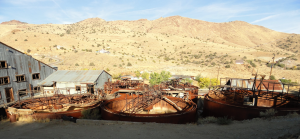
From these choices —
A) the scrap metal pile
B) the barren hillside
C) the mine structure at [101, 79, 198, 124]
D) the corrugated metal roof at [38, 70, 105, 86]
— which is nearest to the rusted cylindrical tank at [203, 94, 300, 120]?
the mine structure at [101, 79, 198, 124]

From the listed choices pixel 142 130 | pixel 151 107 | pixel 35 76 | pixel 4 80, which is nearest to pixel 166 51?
pixel 151 107

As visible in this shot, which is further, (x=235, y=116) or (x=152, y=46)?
(x=152, y=46)

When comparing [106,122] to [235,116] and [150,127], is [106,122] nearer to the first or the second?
[150,127]

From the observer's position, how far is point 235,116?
16.3 metres

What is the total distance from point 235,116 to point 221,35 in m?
134

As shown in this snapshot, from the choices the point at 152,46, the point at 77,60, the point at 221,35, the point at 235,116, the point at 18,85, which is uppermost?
the point at 221,35

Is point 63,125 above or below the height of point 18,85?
below

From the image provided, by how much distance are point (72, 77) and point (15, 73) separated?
7.75 meters

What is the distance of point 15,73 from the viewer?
21.5 m

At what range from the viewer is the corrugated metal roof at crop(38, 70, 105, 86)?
2423 centimetres

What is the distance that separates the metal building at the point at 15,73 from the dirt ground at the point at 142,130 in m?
8.80

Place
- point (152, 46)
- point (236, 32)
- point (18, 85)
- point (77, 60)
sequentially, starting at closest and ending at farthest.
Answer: point (18, 85) → point (77, 60) → point (152, 46) → point (236, 32)

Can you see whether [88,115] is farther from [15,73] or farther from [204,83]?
[204,83]

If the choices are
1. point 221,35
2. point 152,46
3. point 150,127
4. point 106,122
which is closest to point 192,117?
point 150,127
